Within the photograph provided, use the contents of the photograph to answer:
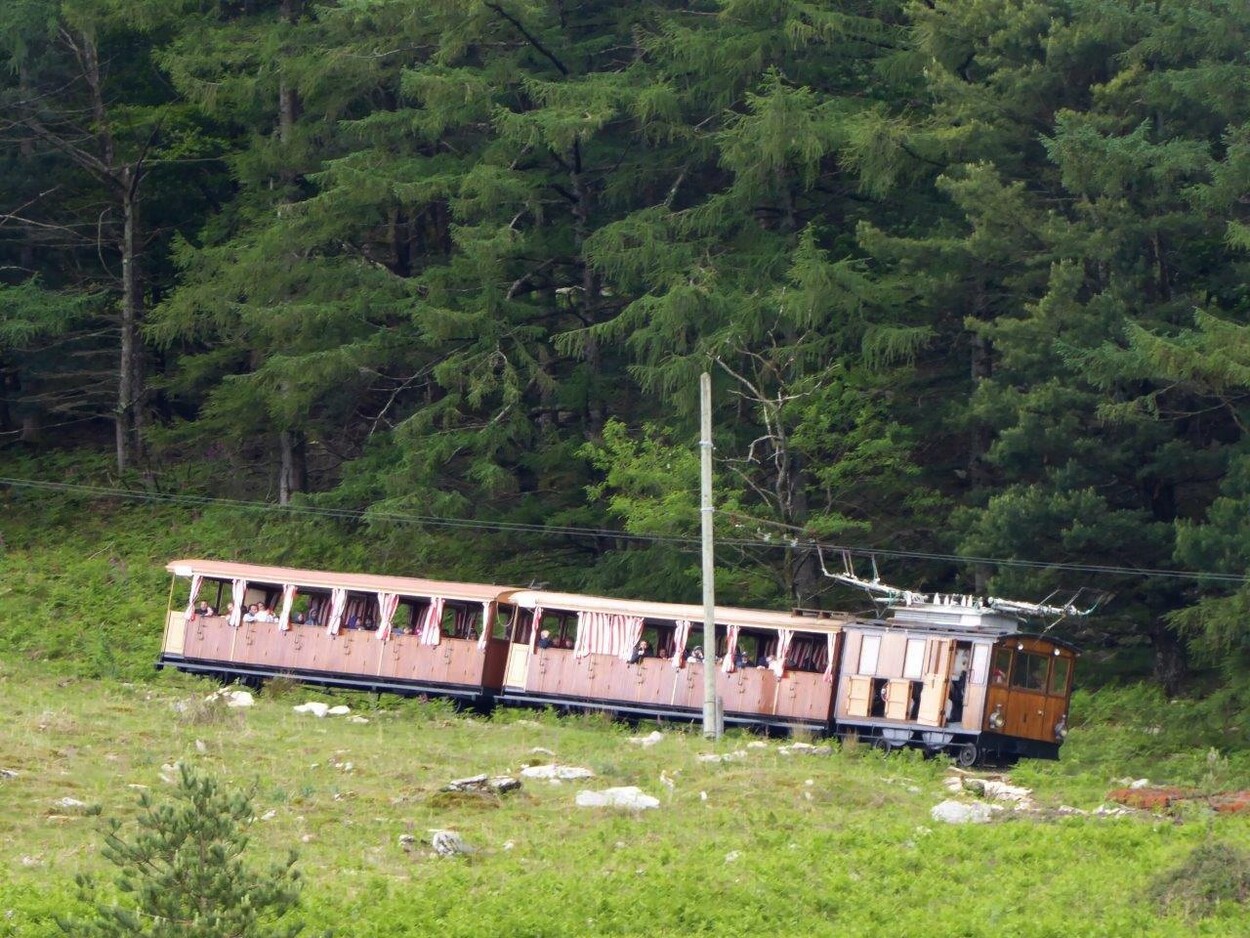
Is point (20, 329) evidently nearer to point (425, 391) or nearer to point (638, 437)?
point (425, 391)

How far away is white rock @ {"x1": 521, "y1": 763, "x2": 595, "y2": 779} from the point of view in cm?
2134

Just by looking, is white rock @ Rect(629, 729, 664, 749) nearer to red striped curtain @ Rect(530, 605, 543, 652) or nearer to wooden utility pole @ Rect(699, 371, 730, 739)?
wooden utility pole @ Rect(699, 371, 730, 739)

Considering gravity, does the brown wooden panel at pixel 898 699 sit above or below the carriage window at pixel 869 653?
below

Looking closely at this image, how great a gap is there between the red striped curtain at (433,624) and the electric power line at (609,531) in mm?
3770

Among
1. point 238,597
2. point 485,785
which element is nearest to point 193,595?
point 238,597

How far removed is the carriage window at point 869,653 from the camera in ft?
88.8

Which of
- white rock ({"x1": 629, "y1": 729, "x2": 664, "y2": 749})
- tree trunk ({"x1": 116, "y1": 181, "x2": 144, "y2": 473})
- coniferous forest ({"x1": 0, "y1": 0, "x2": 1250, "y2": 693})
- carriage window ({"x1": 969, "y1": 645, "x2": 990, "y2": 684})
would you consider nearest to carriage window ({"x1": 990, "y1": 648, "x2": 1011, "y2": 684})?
carriage window ({"x1": 969, "y1": 645, "x2": 990, "y2": 684})

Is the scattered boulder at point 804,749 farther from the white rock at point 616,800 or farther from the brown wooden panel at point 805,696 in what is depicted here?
the white rock at point 616,800

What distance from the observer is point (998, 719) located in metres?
26.2

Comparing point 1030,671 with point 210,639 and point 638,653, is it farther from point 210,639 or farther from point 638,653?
point 210,639

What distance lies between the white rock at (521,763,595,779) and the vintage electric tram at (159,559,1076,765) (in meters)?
5.80

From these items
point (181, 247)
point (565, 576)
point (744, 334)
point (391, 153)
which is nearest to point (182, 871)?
point (744, 334)

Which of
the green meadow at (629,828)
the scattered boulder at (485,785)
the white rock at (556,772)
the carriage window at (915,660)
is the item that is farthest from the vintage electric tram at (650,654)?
the scattered boulder at (485,785)

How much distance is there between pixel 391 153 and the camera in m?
40.2
